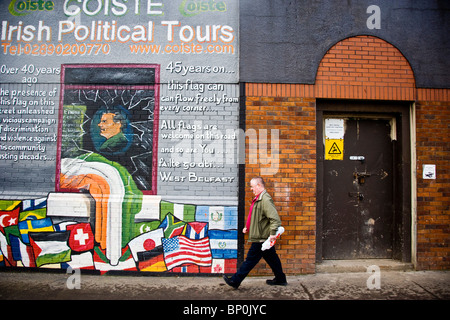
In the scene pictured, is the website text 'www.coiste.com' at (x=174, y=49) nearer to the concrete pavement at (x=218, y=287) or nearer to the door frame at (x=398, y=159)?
the door frame at (x=398, y=159)

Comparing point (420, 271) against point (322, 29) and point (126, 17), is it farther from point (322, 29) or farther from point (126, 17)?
point (126, 17)

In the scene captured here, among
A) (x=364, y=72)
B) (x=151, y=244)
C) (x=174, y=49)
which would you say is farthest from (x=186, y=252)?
(x=364, y=72)

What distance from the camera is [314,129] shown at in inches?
188

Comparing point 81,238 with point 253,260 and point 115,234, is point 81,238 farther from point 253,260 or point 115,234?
point 253,260

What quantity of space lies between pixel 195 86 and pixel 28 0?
3339 mm

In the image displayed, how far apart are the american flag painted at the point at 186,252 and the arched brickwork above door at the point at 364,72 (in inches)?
122

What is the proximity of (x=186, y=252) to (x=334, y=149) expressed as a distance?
3.07 m

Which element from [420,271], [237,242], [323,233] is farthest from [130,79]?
[420,271]

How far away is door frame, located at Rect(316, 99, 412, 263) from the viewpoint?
16.1ft

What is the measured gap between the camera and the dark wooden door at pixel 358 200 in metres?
5.04

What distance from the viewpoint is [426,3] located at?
496cm

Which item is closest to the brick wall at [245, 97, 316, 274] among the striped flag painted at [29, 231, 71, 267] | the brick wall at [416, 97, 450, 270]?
the brick wall at [416, 97, 450, 270]

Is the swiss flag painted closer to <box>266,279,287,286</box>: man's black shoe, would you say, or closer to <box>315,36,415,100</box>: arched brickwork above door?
<box>266,279,287,286</box>: man's black shoe
